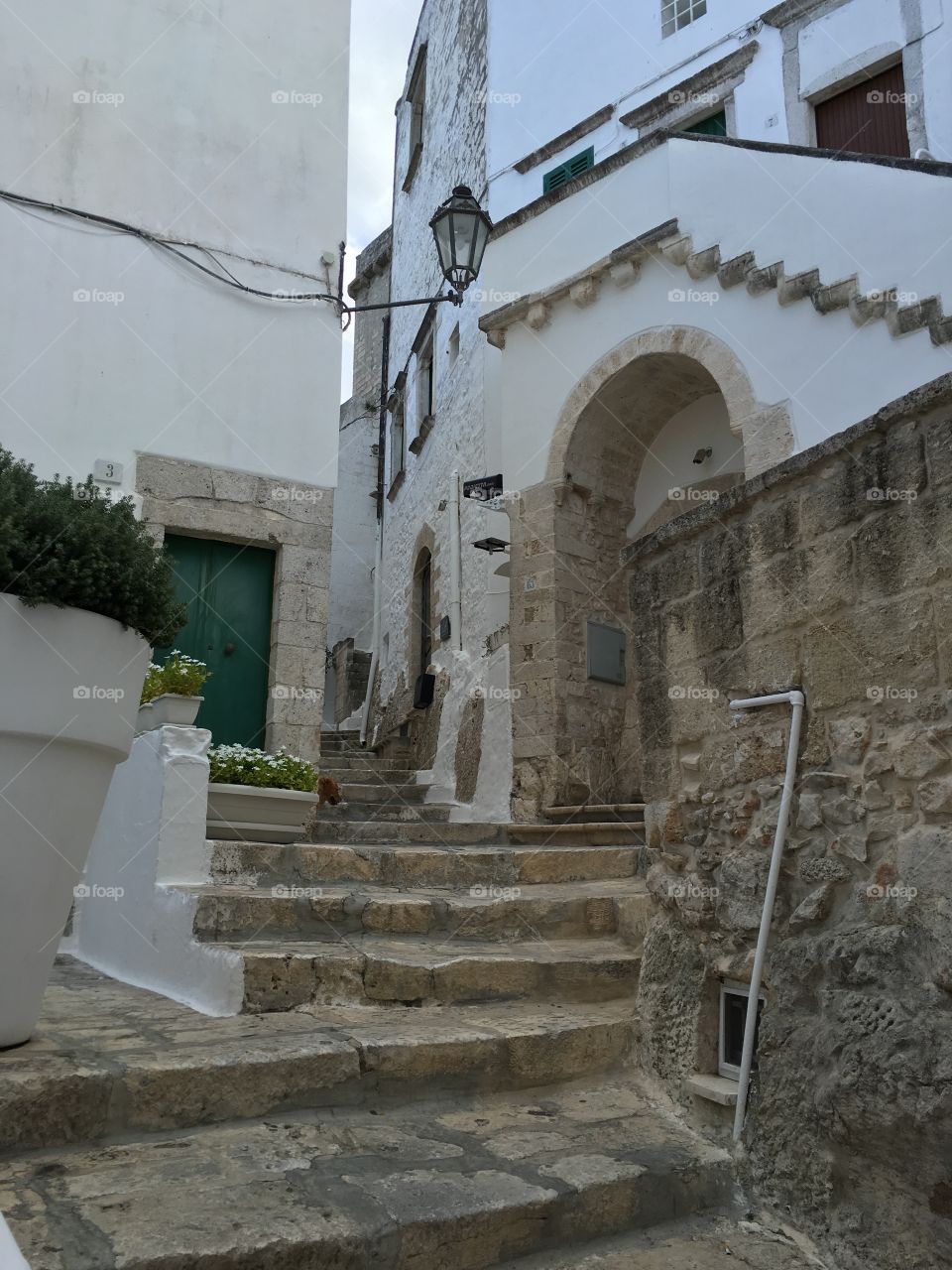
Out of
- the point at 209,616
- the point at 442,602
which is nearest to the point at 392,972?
the point at 209,616

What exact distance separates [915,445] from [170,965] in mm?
2915

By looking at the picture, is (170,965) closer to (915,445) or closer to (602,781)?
(915,445)

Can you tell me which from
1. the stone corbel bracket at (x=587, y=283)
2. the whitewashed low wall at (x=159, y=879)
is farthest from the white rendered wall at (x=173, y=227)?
the whitewashed low wall at (x=159, y=879)

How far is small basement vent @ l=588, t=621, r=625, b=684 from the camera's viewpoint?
26.7 ft

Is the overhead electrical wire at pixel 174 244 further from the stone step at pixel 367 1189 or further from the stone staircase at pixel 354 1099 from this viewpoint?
the stone step at pixel 367 1189

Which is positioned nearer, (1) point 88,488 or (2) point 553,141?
(1) point 88,488

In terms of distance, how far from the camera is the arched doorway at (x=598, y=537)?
25.9 feet

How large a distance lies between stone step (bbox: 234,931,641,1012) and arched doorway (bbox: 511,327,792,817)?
4.29 meters

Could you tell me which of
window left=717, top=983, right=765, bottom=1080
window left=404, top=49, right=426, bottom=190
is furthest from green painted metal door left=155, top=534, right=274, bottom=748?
window left=404, top=49, right=426, bottom=190

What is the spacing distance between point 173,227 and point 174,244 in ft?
0.46

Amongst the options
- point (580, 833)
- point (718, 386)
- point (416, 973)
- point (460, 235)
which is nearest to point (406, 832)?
→ point (580, 833)

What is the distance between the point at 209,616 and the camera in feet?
23.2

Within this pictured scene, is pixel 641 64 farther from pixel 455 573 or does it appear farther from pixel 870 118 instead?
pixel 455 573

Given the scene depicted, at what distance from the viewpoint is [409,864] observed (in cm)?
446
